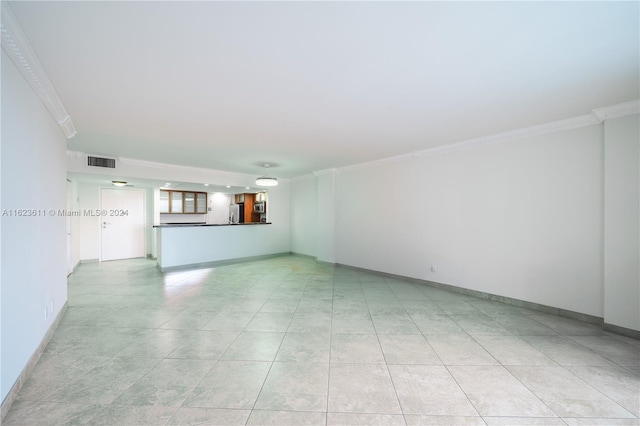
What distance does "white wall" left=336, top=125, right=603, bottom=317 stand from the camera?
342cm

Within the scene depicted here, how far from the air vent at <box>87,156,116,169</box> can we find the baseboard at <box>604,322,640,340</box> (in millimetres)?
8232

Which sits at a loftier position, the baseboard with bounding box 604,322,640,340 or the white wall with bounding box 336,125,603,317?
the white wall with bounding box 336,125,603,317

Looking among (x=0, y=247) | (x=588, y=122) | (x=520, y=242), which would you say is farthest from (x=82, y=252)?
(x=588, y=122)

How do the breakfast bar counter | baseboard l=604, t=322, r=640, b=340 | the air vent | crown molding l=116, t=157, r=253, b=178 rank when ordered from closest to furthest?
baseboard l=604, t=322, r=640, b=340, the air vent, crown molding l=116, t=157, r=253, b=178, the breakfast bar counter

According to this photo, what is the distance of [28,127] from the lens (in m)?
2.30

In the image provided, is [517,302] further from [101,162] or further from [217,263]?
[101,162]

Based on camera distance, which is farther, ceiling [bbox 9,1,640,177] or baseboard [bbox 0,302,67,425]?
baseboard [bbox 0,302,67,425]

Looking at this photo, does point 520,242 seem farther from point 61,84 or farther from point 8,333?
point 61,84

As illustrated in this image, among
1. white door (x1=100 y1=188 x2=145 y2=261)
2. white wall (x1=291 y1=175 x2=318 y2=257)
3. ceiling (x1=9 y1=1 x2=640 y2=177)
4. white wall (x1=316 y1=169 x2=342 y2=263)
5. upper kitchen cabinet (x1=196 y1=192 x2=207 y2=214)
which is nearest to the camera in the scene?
ceiling (x1=9 y1=1 x2=640 y2=177)

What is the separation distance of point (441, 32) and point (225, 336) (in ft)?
11.2

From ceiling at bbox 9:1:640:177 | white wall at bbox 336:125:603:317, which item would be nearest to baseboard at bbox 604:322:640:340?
white wall at bbox 336:125:603:317

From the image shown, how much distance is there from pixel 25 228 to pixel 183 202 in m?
7.42

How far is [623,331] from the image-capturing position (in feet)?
9.91

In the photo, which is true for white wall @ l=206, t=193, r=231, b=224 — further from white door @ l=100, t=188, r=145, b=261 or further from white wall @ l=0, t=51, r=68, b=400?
white wall @ l=0, t=51, r=68, b=400
